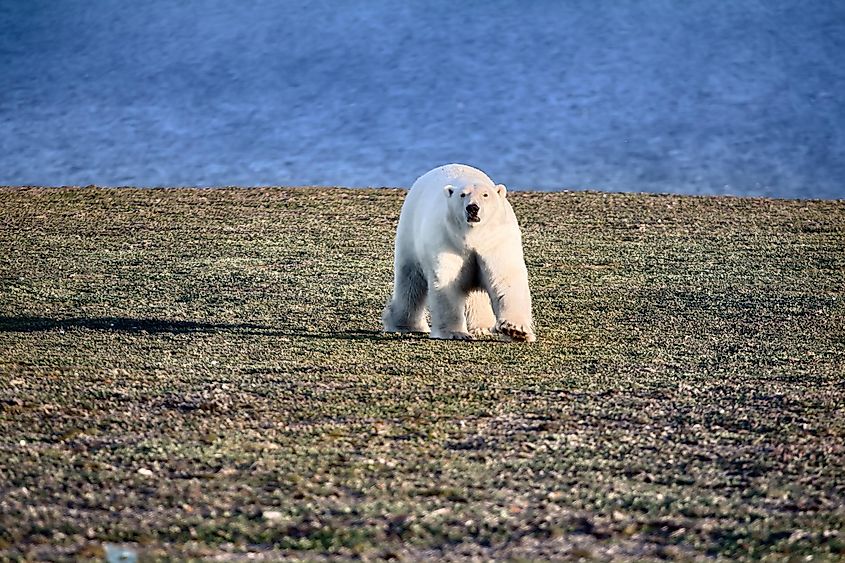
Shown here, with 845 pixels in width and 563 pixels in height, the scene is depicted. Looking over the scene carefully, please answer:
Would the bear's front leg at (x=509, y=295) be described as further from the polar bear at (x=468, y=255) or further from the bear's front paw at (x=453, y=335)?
the bear's front paw at (x=453, y=335)

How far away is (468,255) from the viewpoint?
566 cm

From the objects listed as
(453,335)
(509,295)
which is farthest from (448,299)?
(509,295)

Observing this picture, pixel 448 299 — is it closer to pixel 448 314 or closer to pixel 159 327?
pixel 448 314

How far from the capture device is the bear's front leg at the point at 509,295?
18.2 ft

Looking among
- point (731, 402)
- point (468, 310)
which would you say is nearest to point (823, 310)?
point (468, 310)

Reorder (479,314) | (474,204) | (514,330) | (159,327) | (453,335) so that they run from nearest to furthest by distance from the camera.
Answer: (474,204) < (514,330) < (453,335) < (479,314) < (159,327)

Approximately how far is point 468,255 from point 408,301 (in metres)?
0.58

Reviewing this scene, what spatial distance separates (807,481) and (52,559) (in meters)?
1.91

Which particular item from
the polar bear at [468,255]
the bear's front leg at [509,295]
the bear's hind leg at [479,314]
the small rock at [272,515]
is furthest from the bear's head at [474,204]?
the small rock at [272,515]

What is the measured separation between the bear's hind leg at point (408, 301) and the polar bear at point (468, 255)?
0.14 metres

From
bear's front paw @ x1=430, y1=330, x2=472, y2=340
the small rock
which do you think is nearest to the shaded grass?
the small rock

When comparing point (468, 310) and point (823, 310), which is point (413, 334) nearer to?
point (468, 310)

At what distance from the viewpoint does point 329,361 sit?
207 inches

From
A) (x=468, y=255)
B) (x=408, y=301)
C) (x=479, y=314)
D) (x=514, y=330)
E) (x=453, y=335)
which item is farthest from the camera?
(x=408, y=301)
